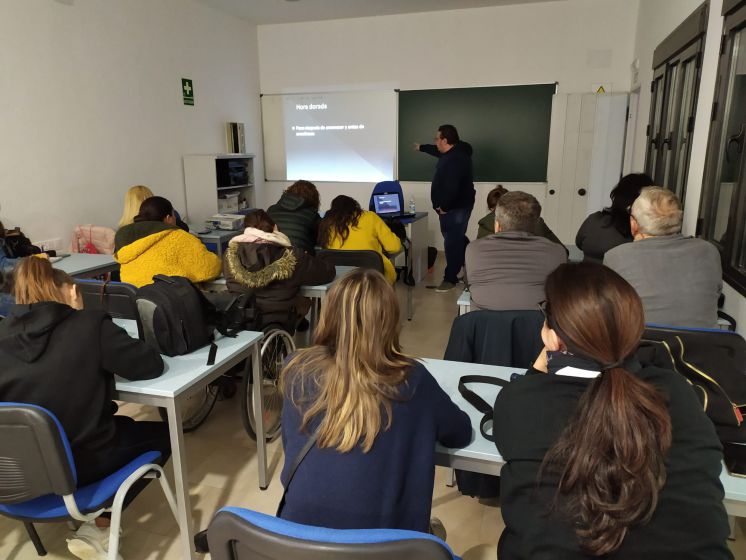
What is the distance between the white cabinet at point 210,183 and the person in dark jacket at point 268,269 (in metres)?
3.29

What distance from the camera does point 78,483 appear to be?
1.62 m

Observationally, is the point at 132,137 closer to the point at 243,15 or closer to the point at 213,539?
the point at 243,15

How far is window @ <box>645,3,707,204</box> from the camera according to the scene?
3.27 metres

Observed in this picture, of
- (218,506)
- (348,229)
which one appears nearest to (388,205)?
(348,229)

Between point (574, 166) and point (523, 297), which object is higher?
point (574, 166)

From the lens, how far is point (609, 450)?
3.09ft

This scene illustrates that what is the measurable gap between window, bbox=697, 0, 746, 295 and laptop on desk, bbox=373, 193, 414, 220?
3.12 meters

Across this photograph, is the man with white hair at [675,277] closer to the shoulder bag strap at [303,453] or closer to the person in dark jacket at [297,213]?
the shoulder bag strap at [303,453]

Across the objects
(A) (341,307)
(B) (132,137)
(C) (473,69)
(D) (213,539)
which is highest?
(C) (473,69)

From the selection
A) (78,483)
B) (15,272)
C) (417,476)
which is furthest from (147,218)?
(417,476)

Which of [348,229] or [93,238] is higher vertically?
[348,229]

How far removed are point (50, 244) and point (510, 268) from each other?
3889 mm

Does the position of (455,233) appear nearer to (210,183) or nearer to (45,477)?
(210,183)

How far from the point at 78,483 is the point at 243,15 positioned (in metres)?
6.68
